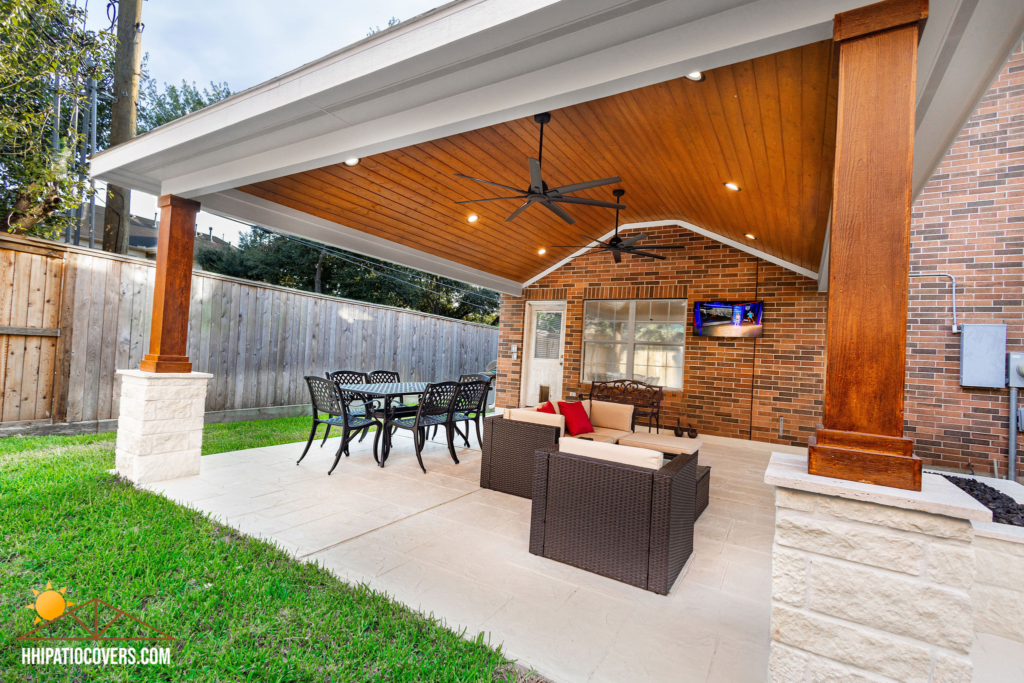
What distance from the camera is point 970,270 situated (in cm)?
456

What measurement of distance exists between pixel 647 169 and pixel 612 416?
2559 millimetres

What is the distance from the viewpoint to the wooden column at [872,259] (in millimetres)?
1330

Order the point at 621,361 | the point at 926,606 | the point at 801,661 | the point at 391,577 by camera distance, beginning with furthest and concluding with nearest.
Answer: the point at 621,361, the point at 391,577, the point at 801,661, the point at 926,606

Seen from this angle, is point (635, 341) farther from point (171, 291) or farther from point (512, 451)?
point (171, 291)

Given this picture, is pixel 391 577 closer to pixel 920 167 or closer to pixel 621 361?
pixel 920 167

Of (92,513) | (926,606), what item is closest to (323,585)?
(92,513)

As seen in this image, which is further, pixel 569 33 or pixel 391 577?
pixel 391 577

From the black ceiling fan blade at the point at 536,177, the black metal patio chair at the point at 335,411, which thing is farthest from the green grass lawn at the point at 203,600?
the black ceiling fan blade at the point at 536,177

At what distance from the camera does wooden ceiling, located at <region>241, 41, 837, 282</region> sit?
281 centimetres

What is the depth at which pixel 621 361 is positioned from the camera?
284 inches

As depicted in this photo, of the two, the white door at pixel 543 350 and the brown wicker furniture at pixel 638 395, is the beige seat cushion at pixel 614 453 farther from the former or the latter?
the white door at pixel 543 350

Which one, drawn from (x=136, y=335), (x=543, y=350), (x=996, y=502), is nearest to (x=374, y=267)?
(x=543, y=350)

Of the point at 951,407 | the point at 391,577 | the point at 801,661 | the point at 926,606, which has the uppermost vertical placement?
the point at 951,407

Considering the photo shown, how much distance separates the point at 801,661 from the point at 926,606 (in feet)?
1.21
